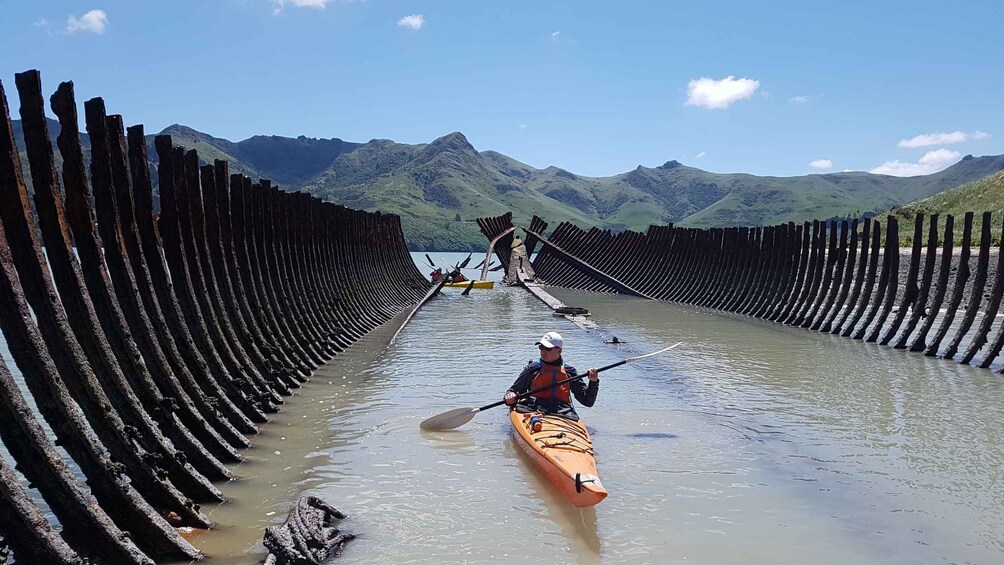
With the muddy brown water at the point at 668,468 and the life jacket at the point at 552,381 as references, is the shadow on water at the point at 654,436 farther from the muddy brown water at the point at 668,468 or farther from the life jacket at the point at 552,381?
the life jacket at the point at 552,381

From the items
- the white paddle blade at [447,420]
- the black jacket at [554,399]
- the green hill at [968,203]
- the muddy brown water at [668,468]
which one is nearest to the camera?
the muddy brown water at [668,468]

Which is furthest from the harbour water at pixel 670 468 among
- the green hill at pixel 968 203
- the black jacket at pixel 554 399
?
the green hill at pixel 968 203

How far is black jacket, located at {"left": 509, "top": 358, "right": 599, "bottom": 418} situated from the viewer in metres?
11.7

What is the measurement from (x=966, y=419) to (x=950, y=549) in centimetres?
622

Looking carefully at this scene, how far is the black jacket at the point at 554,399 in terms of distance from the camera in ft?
38.3

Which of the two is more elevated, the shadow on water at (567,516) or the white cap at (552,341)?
the white cap at (552,341)

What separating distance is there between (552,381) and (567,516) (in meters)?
3.43

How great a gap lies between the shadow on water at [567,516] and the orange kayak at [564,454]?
0.41 ft

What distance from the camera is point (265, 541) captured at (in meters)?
7.03

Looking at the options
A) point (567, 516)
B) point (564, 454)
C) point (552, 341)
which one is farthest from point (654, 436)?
point (567, 516)

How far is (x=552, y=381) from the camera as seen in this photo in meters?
11.8

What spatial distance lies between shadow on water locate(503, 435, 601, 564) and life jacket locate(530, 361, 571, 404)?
148cm

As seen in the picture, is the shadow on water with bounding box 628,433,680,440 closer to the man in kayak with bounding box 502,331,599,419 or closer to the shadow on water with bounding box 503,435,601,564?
the man in kayak with bounding box 502,331,599,419

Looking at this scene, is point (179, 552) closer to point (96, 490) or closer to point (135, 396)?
point (96, 490)
